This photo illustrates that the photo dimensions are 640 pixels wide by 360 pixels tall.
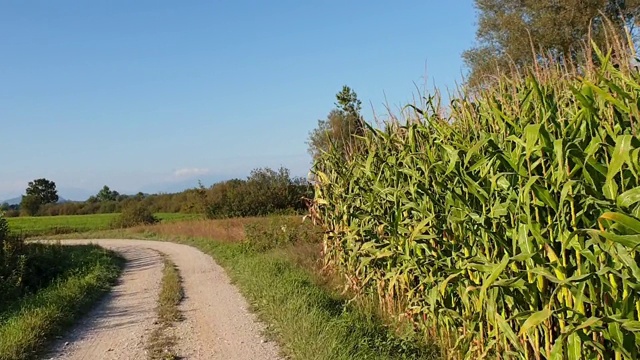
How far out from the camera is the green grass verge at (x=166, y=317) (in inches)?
257

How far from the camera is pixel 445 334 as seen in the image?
577cm

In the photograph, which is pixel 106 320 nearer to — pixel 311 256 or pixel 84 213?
pixel 311 256

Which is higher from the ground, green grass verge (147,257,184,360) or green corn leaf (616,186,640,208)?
green corn leaf (616,186,640,208)

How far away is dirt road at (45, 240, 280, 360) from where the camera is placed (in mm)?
6586

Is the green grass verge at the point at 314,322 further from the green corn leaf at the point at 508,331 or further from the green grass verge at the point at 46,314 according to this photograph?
the green grass verge at the point at 46,314

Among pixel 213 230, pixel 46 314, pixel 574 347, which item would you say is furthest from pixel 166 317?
pixel 213 230

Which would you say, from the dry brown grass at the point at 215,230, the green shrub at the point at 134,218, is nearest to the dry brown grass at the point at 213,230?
the dry brown grass at the point at 215,230

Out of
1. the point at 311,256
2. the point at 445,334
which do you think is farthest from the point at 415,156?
the point at 311,256

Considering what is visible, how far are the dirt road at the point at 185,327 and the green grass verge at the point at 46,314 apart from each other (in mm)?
224

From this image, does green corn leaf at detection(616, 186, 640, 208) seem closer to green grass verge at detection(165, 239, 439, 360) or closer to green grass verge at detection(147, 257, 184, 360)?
green grass verge at detection(165, 239, 439, 360)

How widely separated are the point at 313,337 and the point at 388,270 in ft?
4.86

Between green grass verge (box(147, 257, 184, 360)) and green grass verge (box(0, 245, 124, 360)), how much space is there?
1323 mm

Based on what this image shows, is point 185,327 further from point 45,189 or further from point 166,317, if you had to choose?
point 45,189

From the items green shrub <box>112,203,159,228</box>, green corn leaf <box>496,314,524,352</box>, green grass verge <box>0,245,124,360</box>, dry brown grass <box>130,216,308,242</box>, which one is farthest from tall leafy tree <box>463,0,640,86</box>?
green shrub <box>112,203,159,228</box>
